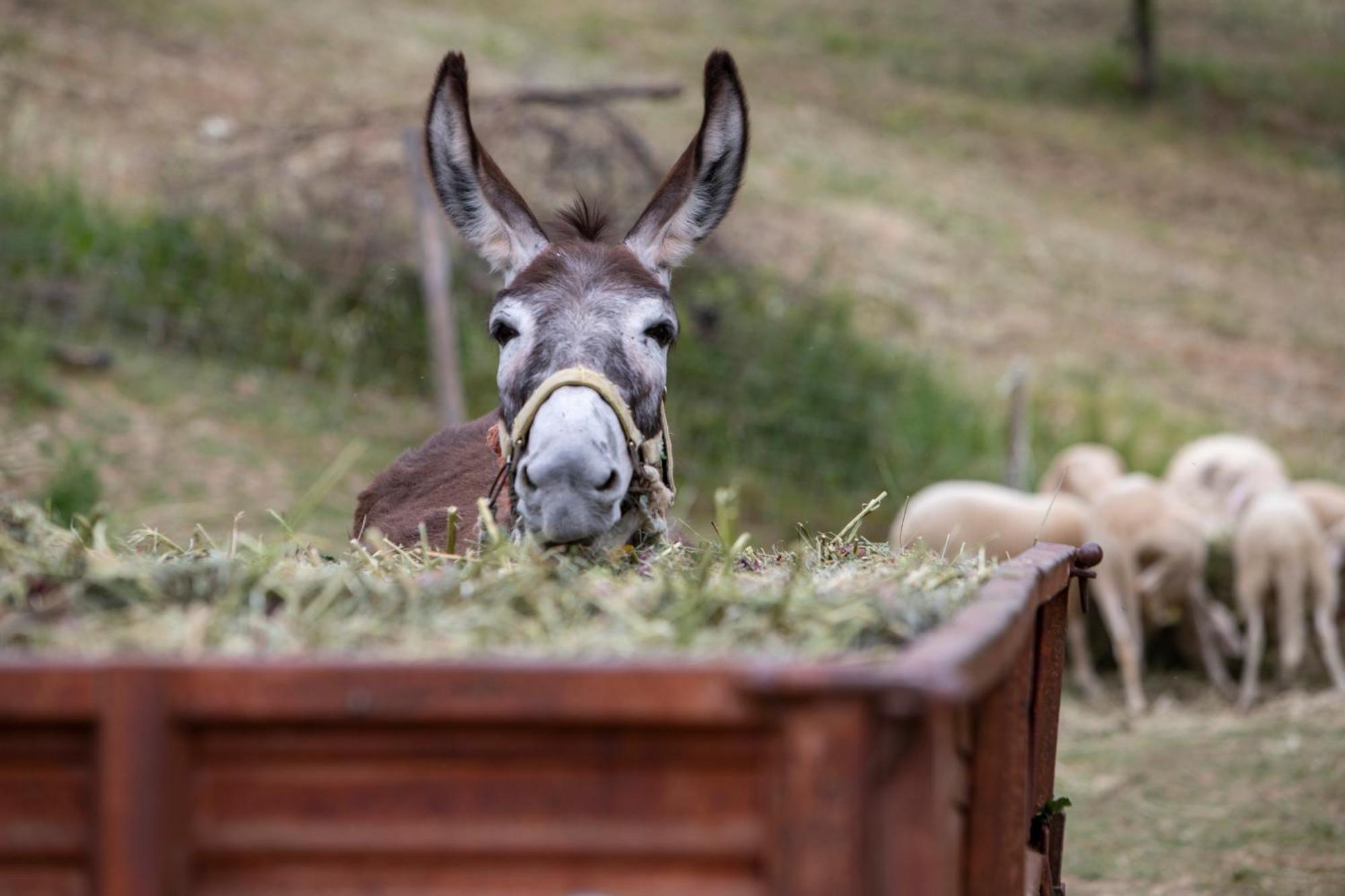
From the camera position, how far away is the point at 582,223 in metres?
4.36

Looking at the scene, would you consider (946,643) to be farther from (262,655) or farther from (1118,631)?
(1118,631)

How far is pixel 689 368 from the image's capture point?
38.2 ft

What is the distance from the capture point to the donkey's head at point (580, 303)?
327 centimetres

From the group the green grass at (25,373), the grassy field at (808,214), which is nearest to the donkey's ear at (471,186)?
the grassy field at (808,214)

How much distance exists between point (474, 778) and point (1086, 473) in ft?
33.8

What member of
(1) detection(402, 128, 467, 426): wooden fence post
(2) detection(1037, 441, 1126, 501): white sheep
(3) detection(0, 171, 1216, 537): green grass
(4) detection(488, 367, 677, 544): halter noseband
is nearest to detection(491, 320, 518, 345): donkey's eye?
(4) detection(488, 367, 677, 544): halter noseband

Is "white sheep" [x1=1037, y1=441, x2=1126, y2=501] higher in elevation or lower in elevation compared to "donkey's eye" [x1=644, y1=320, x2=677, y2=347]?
lower

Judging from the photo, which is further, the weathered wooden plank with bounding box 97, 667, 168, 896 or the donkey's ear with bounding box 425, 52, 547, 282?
the donkey's ear with bounding box 425, 52, 547, 282

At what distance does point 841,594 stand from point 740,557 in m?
0.77

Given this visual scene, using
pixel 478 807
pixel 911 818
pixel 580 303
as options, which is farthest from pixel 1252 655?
pixel 478 807

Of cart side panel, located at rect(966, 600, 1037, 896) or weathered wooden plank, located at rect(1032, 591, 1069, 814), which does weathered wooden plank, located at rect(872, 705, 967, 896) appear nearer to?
cart side panel, located at rect(966, 600, 1037, 896)

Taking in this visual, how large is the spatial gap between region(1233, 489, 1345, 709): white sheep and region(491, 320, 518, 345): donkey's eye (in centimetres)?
725

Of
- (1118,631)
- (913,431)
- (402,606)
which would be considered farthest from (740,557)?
(913,431)

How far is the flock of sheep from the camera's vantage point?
31.9ft
